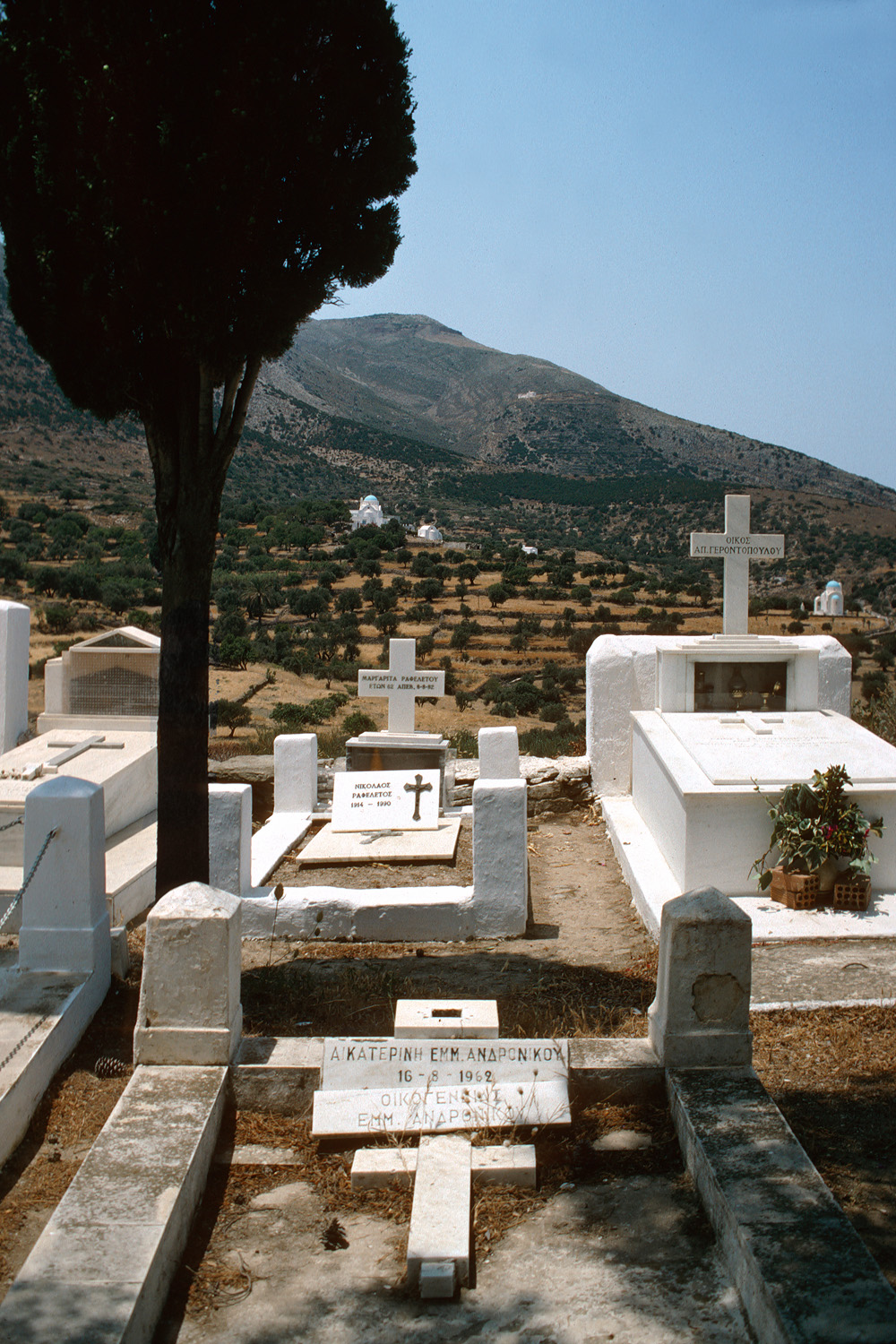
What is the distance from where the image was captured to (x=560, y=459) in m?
92.9

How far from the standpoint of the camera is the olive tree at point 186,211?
16.1 feet

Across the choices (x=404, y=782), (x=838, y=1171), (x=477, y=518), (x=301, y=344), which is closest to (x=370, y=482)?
(x=477, y=518)

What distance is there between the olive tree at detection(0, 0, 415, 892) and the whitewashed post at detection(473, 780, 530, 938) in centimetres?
227

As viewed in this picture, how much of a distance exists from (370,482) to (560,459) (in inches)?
1051

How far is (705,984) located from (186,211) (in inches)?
165

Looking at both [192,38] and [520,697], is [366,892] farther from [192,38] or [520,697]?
[520,697]

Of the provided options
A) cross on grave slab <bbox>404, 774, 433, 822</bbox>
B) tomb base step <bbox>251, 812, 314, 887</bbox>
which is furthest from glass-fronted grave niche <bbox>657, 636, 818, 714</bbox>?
tomb base step <bbox>251, 812, 314, 887</bbox>

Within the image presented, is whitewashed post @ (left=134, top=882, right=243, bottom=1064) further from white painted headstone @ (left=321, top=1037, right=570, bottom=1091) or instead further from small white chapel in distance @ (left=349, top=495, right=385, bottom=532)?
small white chapel in distance @ (left=349, top=495, right=385, bottom=532)

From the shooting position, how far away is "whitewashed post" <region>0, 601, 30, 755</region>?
991 centimetres

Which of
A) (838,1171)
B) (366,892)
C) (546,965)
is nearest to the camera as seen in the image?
(838,1171)

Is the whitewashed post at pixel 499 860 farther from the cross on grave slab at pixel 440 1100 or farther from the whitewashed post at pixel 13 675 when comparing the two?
the whitewashed post at pixel 13 675

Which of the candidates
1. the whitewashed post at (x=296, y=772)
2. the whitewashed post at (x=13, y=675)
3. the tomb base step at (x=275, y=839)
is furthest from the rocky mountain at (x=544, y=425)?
the tomb base step at (x=275, y=839)

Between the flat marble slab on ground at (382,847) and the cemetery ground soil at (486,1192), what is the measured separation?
5.19ft

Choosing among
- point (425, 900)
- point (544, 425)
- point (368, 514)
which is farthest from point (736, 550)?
point (544, 425)
